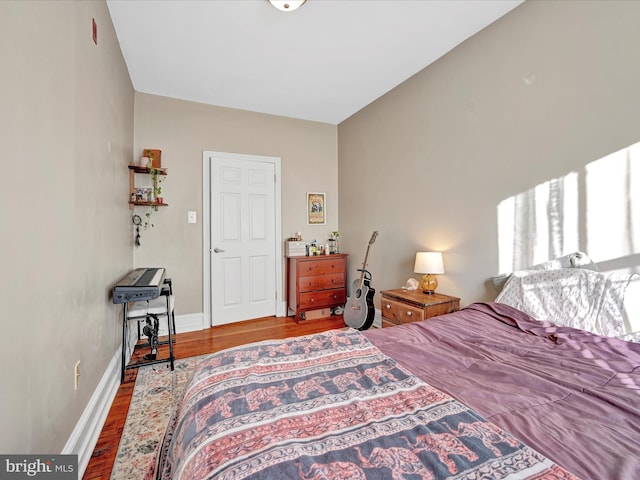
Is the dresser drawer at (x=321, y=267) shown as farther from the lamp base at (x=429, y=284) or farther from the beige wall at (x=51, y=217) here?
the beige wall at (x=51, y=217)

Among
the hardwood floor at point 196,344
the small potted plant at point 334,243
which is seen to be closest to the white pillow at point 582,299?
the hardwood floor at point 196,344

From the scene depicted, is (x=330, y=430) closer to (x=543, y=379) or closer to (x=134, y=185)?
(x=543, y=379)

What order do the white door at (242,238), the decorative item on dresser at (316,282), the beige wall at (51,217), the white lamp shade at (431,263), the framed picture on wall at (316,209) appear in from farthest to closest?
1. the framed picture on wall at (316,209)
2. the decorative item on dresser at (316,282)
3. the white door at (242,238)
4. the white lamp shade at (431,263)
5. the beige wall at (51,217)

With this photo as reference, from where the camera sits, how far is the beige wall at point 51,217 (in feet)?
3.04

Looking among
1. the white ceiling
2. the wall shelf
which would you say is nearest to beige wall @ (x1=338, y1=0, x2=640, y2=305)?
the white ceiling

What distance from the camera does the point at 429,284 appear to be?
2.68 metres

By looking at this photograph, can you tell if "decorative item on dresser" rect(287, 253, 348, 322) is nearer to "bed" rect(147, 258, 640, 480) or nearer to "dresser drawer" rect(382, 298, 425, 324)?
"dresser drawer" rect(382, 298, 425, 324)

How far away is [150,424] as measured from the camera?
1.79 meters

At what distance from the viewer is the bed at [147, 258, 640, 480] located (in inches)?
25.7

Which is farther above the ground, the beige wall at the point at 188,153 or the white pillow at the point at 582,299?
the beige wall at the point at 188,153

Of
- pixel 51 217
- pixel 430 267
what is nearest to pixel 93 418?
pixel 51 217

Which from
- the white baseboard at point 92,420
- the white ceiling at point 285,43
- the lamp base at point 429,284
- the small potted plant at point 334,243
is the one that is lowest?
the white baseboard at point 92,420

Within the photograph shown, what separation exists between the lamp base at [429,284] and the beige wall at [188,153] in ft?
Result: 6.76

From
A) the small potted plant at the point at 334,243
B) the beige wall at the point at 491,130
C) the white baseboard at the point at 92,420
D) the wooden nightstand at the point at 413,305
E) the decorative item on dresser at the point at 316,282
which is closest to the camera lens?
the white baseboard at the point at 92,420
